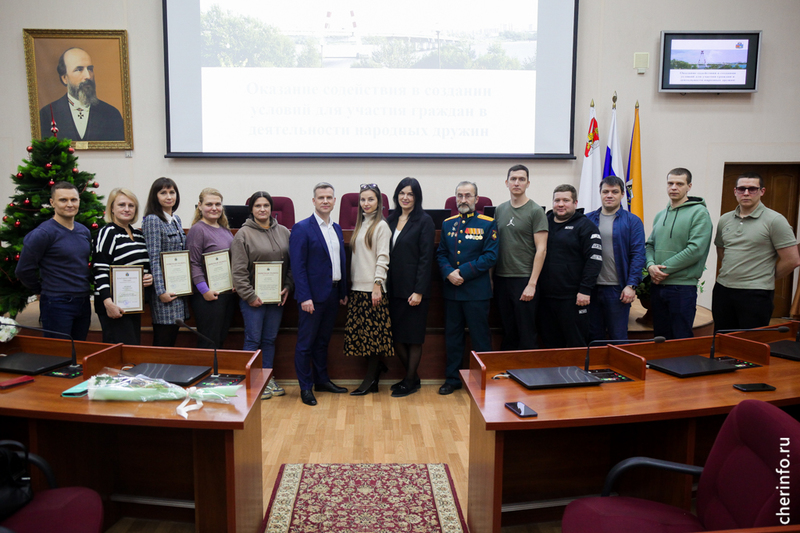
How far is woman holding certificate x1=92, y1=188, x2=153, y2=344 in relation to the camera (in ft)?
9.45

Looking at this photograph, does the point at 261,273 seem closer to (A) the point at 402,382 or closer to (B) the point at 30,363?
(A) the point at 402,382

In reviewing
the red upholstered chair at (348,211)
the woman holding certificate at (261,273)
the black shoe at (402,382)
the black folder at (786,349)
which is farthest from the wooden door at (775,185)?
the woman holding certificate at (261,273)

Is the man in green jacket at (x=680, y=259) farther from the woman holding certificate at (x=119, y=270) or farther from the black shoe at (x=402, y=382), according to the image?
the woman holding certificate at (x=119, y=270)

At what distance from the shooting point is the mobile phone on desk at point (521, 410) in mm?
1649

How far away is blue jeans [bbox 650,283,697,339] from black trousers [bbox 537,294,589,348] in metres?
0.49

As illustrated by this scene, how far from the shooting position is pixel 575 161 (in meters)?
Result: 5.62

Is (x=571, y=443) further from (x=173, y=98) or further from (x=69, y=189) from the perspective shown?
(x=173, y=98)

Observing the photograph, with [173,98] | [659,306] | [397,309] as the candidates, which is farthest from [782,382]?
[173,98]

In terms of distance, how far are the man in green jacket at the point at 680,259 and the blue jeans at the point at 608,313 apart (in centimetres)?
23

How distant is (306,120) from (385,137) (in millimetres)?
882

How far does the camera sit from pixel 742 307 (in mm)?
3186

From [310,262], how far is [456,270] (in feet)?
3.27

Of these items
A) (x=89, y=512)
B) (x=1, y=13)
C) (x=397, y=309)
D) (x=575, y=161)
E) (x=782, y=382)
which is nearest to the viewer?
(x=89, y=512)

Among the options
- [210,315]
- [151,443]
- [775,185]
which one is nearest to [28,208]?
[210,315]
